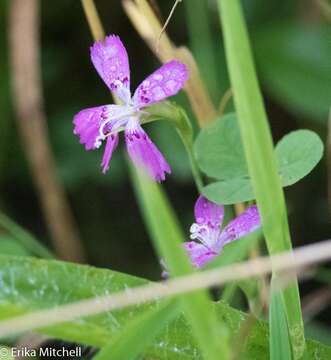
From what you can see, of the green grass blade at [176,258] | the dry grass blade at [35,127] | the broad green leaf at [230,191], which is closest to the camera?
the green grass blade at [176,258]

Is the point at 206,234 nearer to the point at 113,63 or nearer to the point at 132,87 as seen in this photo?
the point at 113,63

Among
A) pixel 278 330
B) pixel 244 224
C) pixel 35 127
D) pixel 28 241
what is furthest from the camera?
pixel 35 127

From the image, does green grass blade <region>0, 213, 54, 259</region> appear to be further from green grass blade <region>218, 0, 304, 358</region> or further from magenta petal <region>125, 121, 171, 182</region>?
green grass blade <region>218, 0, 304, 358</region>

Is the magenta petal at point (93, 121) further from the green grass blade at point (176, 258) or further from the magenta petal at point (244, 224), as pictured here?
the green grass blade at point (176, 258)

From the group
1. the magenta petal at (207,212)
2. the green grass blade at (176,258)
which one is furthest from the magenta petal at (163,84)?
the green grass blade at (176,258)

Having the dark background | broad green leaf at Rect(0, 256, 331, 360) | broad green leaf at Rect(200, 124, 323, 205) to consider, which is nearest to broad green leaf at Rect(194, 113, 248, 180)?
broad green leaf at Rect(200, 124, 323, 205)

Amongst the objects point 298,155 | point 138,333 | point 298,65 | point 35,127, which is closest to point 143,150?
point 298,155

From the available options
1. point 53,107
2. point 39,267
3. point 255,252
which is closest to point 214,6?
point 53,107
